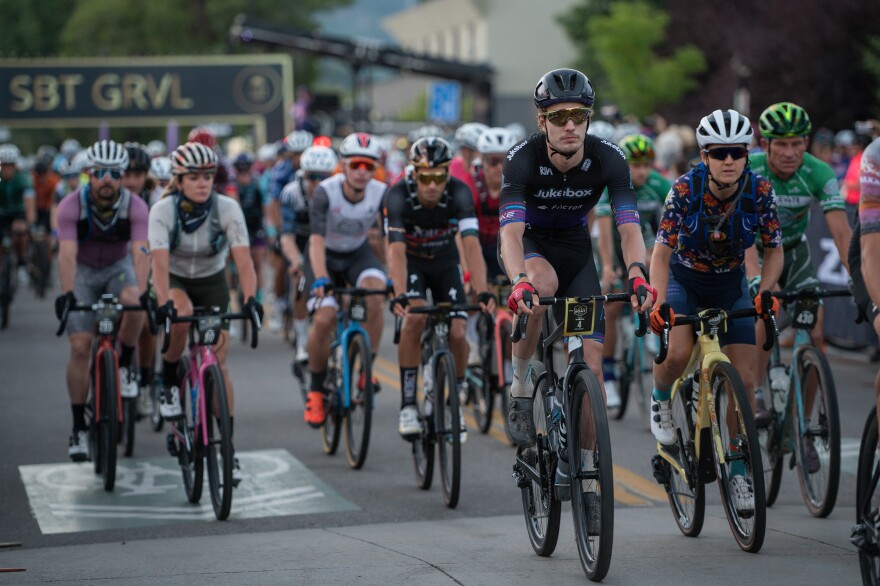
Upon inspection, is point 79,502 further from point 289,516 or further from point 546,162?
point 546,162

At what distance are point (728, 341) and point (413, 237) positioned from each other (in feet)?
9.78

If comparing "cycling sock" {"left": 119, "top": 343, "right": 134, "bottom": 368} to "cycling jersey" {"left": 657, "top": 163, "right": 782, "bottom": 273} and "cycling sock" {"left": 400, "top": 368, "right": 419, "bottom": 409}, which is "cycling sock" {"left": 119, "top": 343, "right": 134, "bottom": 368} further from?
"cycling jersey" {"left": 657, "top": 163, "right": 782, "bottom": 273}

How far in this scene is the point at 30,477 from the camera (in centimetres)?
1036

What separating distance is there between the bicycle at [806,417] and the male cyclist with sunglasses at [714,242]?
1.71ft

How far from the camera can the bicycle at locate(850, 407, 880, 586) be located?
5793 millimetres

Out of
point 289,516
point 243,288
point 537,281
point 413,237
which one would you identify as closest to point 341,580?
point 537,281

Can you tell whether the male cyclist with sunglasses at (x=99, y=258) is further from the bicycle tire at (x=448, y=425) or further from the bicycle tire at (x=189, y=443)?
the bicycle tire at (x=448, y=425)

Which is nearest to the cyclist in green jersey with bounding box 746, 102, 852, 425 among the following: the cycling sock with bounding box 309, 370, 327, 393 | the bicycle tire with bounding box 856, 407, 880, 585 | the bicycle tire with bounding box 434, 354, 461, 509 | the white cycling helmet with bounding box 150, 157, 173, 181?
the bicycle tire with bounding box 434, 354, 461, 509

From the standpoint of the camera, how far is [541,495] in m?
7.34

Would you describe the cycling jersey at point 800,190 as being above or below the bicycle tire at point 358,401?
above

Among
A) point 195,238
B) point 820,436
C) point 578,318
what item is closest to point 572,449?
point 578,318

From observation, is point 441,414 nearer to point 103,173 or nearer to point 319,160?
point 103,173

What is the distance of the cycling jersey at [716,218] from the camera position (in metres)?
7.73

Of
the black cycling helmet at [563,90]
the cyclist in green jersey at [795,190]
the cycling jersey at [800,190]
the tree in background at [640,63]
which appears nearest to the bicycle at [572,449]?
the black cycling helmet at [563,90]
